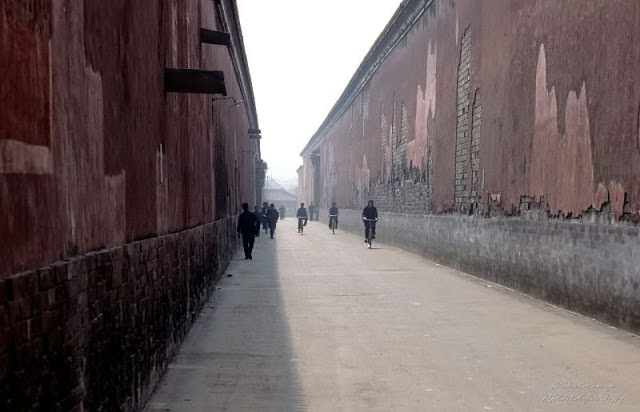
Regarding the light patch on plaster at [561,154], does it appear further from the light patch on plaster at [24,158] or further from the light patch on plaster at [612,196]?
the light patch on plaster at [24,158]

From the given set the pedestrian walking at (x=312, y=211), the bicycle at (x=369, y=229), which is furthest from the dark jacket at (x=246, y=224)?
the pedestrian walking at (x=312, y=211)

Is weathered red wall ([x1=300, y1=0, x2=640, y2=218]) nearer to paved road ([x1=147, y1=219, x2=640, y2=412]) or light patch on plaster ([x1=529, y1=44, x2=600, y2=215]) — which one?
light patch on plaster ([x1=529, y1=44, x2=600, y2=215])

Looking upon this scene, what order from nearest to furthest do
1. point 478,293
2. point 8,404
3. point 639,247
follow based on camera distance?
point 8,404 → point 639,247 → point 478,293

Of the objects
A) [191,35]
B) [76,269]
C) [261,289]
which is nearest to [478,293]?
[261,289]

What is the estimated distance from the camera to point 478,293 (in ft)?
35.8

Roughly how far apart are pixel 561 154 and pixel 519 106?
2044 millimetres

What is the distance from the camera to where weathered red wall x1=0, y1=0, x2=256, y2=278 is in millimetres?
2496

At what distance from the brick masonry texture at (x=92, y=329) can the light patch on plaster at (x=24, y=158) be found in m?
0.38

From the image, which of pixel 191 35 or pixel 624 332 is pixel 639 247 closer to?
A: pixel 624 332

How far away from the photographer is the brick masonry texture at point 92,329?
244cm

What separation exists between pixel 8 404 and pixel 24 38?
131cm

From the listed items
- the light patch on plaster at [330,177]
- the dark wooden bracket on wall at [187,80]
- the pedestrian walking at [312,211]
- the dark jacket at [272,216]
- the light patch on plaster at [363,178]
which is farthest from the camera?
the pedestrian walking at [312,211]

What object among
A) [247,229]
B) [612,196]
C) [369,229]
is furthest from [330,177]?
[612,196]

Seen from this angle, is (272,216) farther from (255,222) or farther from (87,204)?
(87,204)
